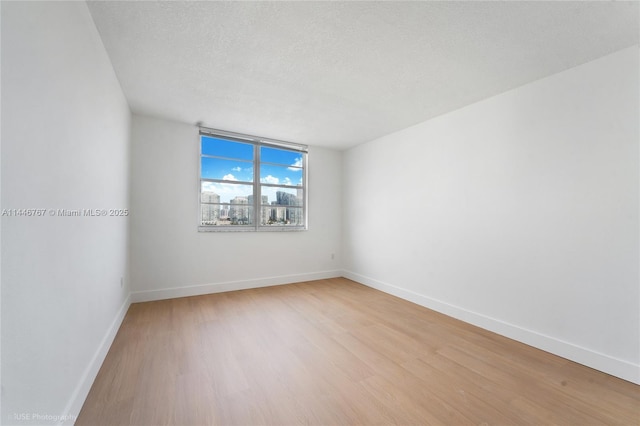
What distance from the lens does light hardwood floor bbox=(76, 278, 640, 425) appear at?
1.56 metres

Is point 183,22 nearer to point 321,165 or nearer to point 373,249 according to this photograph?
point 321,165

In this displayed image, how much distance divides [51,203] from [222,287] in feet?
10.0

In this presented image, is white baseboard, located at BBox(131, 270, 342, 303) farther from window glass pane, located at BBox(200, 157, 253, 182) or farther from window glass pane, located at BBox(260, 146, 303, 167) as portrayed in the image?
window glass pane, located at BBox(260, 146, 303, 167)

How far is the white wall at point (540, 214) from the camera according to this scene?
2.04 m

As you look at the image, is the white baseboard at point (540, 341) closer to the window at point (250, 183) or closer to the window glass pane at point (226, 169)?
the window at point (250, 183)

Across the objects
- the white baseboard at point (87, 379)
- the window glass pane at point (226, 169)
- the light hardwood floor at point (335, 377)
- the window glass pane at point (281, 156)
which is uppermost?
the window glass pane at point (281, 156)

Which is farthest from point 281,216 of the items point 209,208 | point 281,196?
point 209,208

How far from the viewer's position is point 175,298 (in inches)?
144

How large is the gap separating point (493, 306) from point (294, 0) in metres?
3.32

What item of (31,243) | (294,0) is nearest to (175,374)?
(31,243)

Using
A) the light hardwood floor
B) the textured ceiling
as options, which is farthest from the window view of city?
the light hardwood floor

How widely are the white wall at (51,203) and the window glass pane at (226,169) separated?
1.90m

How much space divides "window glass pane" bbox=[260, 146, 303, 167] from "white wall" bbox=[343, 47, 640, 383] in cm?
201

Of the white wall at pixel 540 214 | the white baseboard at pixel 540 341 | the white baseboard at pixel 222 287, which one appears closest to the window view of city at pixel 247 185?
the white baseboard at pixel 222 287
